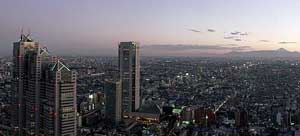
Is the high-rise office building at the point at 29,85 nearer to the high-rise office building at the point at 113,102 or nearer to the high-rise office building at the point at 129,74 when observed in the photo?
the high-rise office building at the point at 113,102

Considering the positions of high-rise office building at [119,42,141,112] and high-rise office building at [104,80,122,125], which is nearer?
high-rise office building at [104,80,122,125]

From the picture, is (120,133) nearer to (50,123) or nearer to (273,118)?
(50,123)

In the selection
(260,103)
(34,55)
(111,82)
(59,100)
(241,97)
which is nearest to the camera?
(59,100)

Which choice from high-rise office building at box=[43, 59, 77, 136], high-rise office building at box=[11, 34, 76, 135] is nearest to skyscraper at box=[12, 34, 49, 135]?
high-rise office building at box=[11, 34, 76, 135]

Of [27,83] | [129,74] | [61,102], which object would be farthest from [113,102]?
[61,102]

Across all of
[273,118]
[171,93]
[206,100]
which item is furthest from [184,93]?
[273,118]

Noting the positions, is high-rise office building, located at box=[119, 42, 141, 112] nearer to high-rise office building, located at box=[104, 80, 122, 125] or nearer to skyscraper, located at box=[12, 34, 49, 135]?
high-rise office building, located at box=[104, 80, 122, 125]
